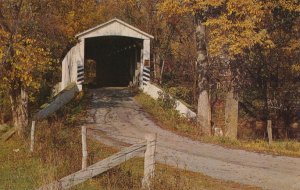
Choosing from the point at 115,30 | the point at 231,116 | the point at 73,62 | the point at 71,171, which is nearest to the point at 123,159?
the point at 71,171

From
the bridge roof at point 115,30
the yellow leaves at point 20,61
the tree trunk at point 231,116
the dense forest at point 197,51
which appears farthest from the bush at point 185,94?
the yellow leaves at point 20,61

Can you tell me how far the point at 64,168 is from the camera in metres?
10.8

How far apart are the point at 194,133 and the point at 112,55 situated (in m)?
23.9

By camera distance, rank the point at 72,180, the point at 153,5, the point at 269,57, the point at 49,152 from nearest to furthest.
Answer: the point at 72,180 < the point at 49,152 < the point at 269,57 < the point at 153,5

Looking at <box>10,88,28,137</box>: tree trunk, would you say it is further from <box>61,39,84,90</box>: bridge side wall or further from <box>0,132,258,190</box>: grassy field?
<box>61,39,84,90</box>: bridge side wall

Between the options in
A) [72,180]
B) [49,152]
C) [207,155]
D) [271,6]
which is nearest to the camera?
[72,180]

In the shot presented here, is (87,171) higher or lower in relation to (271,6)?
lower

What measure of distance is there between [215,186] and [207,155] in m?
4.26

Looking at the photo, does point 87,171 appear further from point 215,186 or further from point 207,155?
point 207,155

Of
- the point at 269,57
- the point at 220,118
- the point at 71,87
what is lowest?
the point at 220,118

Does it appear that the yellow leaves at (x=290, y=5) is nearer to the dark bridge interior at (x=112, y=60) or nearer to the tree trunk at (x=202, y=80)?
the tree trunk at (x=202, y=80)

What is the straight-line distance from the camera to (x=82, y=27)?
36.2 metres

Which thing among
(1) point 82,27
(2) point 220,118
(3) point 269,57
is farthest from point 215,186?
(1) point 82,27

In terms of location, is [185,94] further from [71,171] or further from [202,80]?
[71,171]
